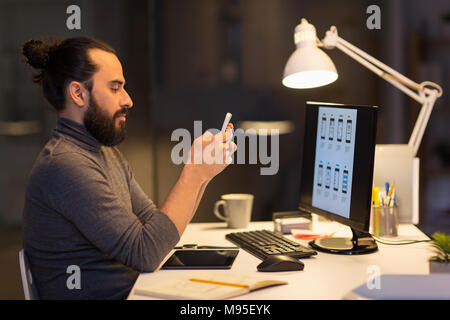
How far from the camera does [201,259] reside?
137 centimetres

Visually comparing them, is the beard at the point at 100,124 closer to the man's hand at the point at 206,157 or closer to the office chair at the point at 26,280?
the man's hand at the point at 206,157

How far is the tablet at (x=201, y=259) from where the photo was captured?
1.31 m

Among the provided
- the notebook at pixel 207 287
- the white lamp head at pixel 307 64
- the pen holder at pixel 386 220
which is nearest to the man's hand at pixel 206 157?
the notebook at pixel 207 287

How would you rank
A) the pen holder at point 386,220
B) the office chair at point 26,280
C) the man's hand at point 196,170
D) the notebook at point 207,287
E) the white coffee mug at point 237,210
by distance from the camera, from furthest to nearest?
the white coffee mug at point 237,210
the pen holder at point 386,220
the man's hand at point 196,170
the office chair at point 26,280
the notebook at point 207,287

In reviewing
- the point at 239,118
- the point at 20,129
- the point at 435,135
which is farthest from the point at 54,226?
the point at 435,135

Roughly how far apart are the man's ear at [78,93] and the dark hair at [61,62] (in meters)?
0.01

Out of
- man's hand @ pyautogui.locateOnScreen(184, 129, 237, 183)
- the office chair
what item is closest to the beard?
man's hand @ pyautogui.locateOnScreen(184, 129, 237, 183)

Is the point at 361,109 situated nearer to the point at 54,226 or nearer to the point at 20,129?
the point at 54,226

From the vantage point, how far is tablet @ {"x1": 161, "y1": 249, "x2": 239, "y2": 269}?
1312mm

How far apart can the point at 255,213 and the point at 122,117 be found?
116cm

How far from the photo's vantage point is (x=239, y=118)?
8.11ft

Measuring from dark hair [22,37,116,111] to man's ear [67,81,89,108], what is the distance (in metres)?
0.01

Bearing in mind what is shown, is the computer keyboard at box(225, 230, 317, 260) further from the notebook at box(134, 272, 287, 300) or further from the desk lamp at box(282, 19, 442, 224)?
the desk lamp at box(282, 19, 442, 224)
